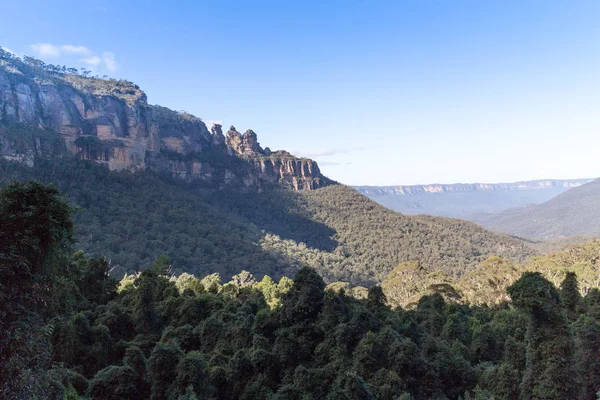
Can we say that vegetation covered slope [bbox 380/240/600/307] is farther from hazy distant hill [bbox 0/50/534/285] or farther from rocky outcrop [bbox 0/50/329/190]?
rocky outcrop [bbox 0/50/329/190]

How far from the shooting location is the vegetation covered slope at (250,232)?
199 feet

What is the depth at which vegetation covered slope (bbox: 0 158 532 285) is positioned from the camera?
6062 centimetres

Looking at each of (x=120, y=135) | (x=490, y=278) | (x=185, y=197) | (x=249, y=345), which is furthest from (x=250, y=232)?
(x=249, y=345)

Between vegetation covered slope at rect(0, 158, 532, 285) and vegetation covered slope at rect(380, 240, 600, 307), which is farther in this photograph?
vegetation covered slope at rect(0, 158, 532, 285)

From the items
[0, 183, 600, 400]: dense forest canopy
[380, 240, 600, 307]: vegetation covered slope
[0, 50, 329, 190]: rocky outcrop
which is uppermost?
[0, 50, 329, 190]: rocky outcrop

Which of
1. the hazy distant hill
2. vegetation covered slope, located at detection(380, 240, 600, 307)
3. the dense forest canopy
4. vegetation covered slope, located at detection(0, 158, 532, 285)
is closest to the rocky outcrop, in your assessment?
the hazy distant hill

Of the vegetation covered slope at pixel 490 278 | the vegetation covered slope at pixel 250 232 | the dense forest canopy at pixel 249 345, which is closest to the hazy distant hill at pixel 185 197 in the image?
the vegetation covered slope at pixel 250 232

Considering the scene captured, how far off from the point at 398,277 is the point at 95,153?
71527mm

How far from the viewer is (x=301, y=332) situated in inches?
734

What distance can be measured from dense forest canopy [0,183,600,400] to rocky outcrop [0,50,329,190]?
2351 inches

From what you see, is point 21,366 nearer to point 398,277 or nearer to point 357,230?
point 398,277

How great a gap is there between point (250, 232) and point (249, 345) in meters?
71.3

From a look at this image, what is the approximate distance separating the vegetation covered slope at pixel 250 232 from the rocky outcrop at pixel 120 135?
529 cm

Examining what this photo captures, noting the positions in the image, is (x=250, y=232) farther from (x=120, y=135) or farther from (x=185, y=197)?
(x=120, y=135)
